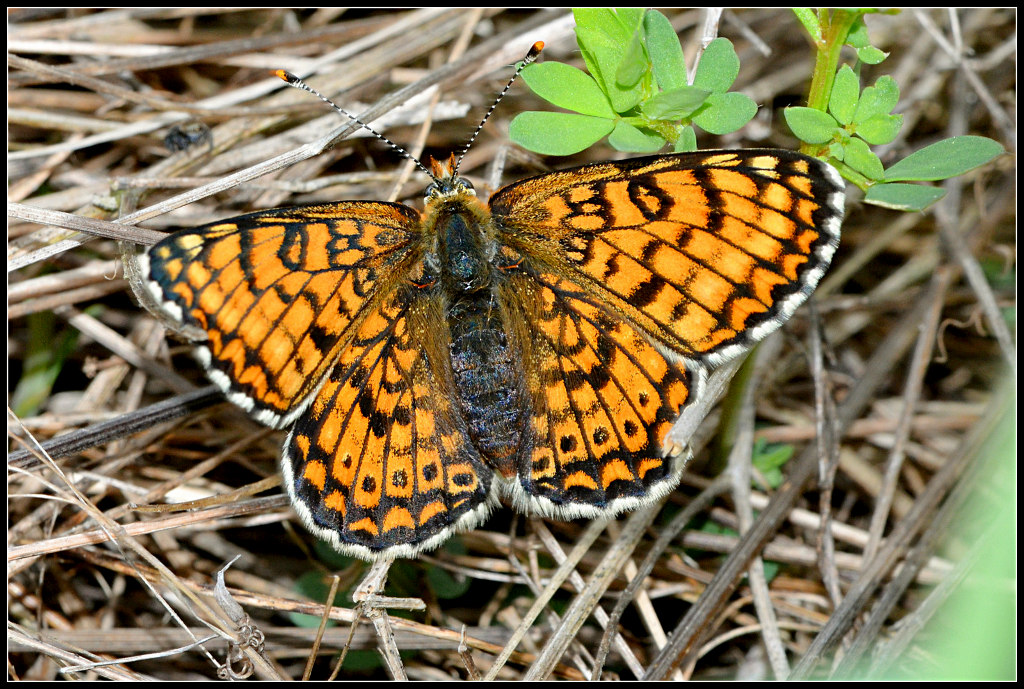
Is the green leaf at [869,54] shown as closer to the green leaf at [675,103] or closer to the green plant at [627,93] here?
the green plant at [627,93]

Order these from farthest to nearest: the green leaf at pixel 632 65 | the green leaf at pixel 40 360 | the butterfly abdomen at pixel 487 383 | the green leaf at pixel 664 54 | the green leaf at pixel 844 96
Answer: the green leaf at pixel 40 360 → the butterfly abdomen at pixel 487 383 → the green leaf at pixel 664 54 → the green leaf at pixel 844 96 → the green leaf at pixel 632 65

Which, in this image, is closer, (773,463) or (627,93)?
(627,93)

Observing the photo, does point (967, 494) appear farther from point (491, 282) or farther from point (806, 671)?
point (491, 282)

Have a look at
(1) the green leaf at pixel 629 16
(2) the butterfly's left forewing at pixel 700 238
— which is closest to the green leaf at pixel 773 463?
(2) the butterfly's left forewing at pixel 700 238

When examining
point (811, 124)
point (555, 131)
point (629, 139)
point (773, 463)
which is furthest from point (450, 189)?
point (773, 463)

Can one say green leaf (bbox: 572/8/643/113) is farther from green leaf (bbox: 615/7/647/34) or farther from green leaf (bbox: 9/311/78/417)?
green leaf (bbox: 9/311/78/417)

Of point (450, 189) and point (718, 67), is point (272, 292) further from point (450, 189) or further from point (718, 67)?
point (718, 67)

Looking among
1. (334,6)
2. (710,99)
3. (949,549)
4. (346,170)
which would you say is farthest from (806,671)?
(334,6)

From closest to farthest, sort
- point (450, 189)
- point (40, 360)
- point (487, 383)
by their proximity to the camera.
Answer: point (487, 383) < point (450, 189) < point (40, 360)
